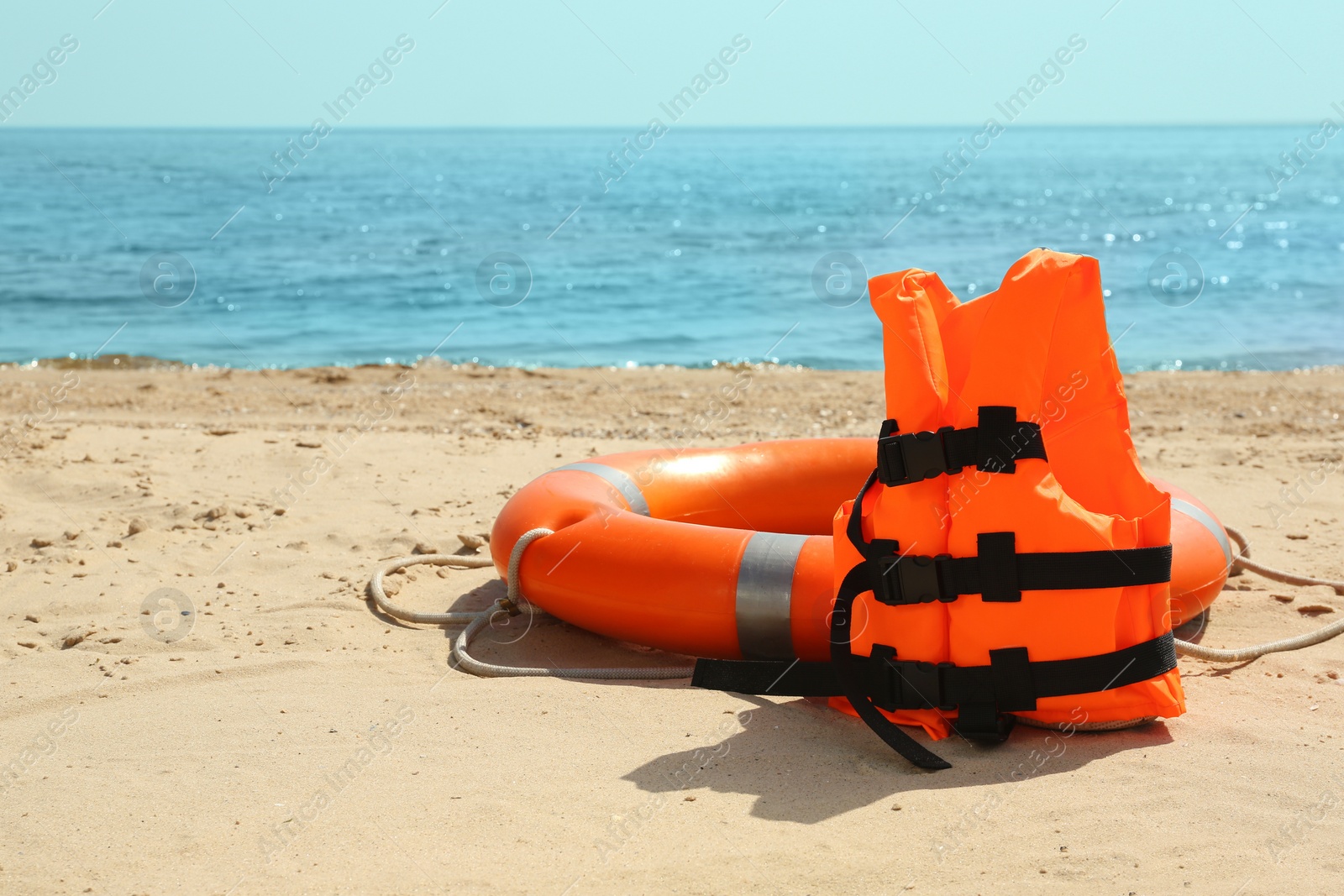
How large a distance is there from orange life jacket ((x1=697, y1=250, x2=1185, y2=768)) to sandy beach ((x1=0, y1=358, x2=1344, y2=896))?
6.6 inches

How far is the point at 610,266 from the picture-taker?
1752 centimetres

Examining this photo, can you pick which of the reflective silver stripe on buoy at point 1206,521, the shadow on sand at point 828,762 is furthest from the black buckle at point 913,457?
the reflective silver stripe on buoy at point 1206,521

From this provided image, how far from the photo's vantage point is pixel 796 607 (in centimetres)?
334

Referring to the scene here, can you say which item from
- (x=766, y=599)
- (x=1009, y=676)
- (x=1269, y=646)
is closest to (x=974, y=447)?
(x=1009, y=676)

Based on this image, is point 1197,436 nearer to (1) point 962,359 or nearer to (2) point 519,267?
(1) point 962,359

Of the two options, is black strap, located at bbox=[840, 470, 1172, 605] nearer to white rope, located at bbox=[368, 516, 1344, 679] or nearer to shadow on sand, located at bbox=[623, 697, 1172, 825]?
shadow on sand, located at bbox=[623, 697, 1172, 825]

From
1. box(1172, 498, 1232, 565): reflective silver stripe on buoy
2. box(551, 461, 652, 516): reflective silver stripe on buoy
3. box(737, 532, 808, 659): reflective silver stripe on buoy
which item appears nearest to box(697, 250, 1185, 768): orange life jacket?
box(737, 532, 808, 659): reflective silver stripe on buoy

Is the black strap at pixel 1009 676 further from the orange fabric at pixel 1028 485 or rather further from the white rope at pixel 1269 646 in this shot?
the white rope at pixel 1269 646

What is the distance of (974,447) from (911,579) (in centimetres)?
38

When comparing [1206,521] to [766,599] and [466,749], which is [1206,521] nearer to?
[766,599]

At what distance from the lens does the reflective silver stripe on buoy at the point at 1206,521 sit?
3768mm

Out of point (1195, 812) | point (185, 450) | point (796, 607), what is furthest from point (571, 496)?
point (185, 450)

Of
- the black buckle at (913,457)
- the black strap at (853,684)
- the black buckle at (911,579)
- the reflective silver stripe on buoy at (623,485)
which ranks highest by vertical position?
the black buckle at (913,457)

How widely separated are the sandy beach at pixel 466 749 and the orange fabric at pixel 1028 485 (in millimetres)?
277
